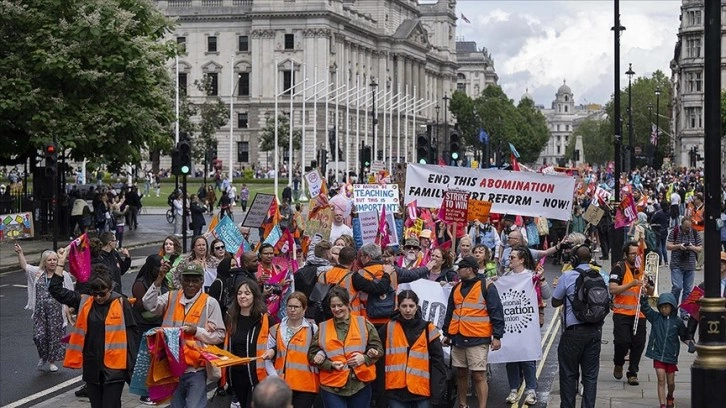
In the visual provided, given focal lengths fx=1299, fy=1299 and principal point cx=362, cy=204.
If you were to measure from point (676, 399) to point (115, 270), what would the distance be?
6.74m

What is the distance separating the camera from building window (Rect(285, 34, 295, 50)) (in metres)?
116

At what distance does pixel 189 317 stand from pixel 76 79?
2892cm

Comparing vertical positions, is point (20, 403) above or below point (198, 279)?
below

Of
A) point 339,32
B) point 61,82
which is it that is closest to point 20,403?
point 61,82

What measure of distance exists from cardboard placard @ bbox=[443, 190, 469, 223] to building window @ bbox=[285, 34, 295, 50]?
9978 cm

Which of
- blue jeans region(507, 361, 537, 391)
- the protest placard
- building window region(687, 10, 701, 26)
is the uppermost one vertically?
building window region(687, 10, 701, 26)

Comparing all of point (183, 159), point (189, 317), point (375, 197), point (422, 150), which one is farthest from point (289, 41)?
point (189, 317)

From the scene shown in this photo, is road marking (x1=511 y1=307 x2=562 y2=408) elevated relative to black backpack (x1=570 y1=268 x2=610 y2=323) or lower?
lower

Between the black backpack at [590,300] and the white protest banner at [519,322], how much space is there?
3.19ft

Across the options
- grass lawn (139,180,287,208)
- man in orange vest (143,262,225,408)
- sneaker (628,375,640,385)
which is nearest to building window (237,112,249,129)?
grass lawn (139,180,287,208)

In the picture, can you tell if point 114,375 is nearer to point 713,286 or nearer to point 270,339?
point 270,339

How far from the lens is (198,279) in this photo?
1130cm

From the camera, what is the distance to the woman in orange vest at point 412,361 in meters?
10.8

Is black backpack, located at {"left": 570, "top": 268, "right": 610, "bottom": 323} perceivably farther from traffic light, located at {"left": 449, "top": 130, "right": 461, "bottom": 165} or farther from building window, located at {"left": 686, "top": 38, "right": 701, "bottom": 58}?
building window, located at {"left": 686, "top": 38, "right": 701, "bottom": 58}
